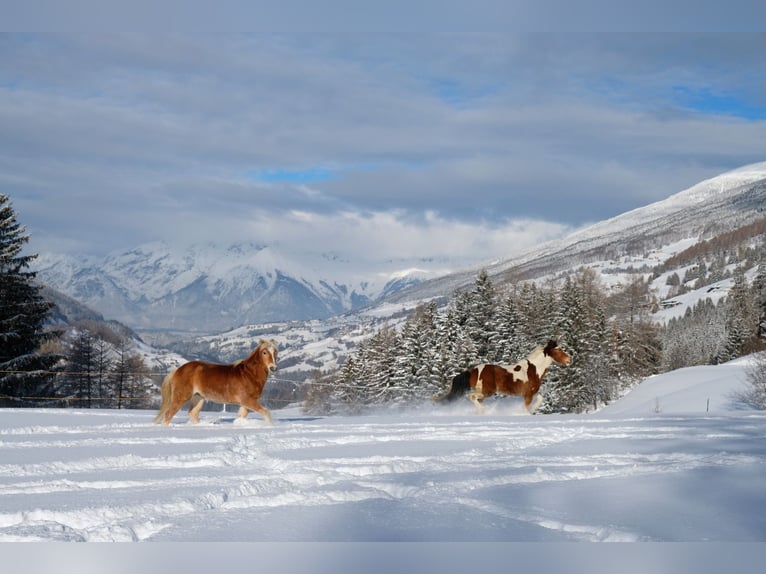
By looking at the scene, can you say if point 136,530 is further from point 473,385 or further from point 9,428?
point 473,385

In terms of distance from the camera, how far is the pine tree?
27875mm

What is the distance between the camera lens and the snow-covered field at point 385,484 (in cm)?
410

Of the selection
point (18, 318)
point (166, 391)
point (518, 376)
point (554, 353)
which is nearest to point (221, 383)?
point (166, 391)

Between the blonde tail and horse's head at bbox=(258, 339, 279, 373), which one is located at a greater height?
horse's head at bbox=(258, 339, 279, 373)

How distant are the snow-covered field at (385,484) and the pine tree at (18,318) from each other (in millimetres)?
20367

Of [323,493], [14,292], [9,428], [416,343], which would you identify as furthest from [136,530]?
[416,343]

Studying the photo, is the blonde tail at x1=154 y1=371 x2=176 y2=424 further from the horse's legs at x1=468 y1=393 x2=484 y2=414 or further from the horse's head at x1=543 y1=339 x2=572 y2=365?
the horse's head at x1=543 y1=339 x2=572 y2=365

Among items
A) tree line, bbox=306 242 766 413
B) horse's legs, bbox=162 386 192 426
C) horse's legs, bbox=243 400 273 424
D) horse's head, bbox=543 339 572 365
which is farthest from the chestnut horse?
tree line, bbox=306 242 766 413

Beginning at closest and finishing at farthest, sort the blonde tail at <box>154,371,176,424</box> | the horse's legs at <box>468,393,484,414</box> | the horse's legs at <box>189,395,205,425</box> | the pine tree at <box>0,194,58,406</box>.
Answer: the blonde tail at <box>154,371,176,424</box> < the horse's legs at <box>189,395,205,425</box> < the horse's legs at <box>468,393,484,414</box> < the pine tree at <box>0,194,58,406</box>

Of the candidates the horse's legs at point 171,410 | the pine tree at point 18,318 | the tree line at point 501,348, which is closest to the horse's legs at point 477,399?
the horse's legs at point 171,410

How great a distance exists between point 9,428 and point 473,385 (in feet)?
33.6

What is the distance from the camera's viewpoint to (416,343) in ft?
152

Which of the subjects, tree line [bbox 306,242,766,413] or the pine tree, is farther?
tree line [bbox 306,242,766,413]

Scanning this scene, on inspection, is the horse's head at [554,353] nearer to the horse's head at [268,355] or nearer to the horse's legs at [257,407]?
the horse's head at [268,355]
